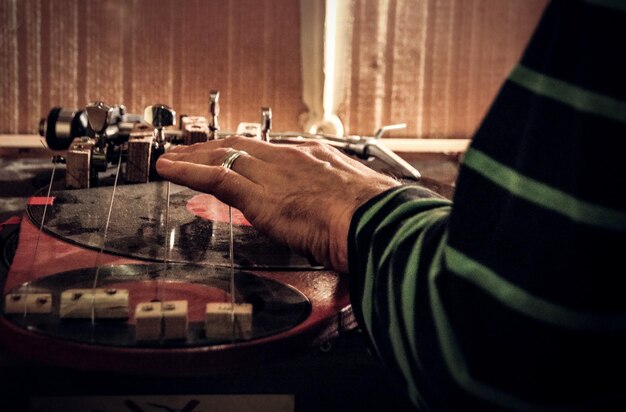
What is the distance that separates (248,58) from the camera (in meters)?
2.35

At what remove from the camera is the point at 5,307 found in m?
0.77

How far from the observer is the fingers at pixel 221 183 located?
0.88 meters

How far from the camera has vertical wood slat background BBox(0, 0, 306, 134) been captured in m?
2.24

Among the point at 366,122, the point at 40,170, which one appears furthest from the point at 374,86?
the point at 40,170

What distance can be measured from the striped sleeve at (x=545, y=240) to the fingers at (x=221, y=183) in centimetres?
39

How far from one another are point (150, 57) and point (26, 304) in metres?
1.65

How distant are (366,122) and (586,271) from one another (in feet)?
6.56

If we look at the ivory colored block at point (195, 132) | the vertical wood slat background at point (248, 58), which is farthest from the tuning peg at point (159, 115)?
the vertical wood slat background at point (248, 58)

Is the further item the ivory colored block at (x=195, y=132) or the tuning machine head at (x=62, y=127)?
the tuning machine head at (x=62, y=127)

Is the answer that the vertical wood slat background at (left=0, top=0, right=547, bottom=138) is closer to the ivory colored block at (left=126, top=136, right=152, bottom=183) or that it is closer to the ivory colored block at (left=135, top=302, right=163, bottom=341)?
the ivory colored block at (left=126, top=136, right=152, bottom=183)

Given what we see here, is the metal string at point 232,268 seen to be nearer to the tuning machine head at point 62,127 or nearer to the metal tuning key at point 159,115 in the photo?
the metal tuning key at point 159,115

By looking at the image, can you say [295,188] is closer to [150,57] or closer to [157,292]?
[157,292]

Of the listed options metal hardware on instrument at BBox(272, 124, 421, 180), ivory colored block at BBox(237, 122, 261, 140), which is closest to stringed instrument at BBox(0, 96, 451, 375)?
ivory colored block at BBox(237, 122, 261, 140)

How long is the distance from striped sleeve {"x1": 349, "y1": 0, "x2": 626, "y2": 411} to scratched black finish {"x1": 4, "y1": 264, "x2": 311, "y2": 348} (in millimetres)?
282
